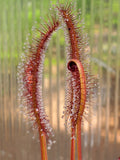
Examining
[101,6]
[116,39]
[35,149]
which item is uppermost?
[101,6]

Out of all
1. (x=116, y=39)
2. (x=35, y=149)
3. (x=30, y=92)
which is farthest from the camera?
(x=35, y=149)

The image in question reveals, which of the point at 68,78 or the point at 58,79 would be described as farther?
the point at 58,79

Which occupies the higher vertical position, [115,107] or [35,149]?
[115,107]

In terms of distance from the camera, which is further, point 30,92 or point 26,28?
point 26,28

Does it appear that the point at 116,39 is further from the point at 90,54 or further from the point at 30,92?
the point at 30,92

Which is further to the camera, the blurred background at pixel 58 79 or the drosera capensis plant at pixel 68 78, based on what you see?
the blurred background at pixel 58 79

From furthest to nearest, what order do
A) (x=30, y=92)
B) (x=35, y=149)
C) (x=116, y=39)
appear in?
(x=35, y=149), (x=116, y=39), (x=30, y=92)

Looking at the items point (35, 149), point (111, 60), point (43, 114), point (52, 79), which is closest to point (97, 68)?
point (111, 60)

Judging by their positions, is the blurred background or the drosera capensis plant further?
the blurred background
